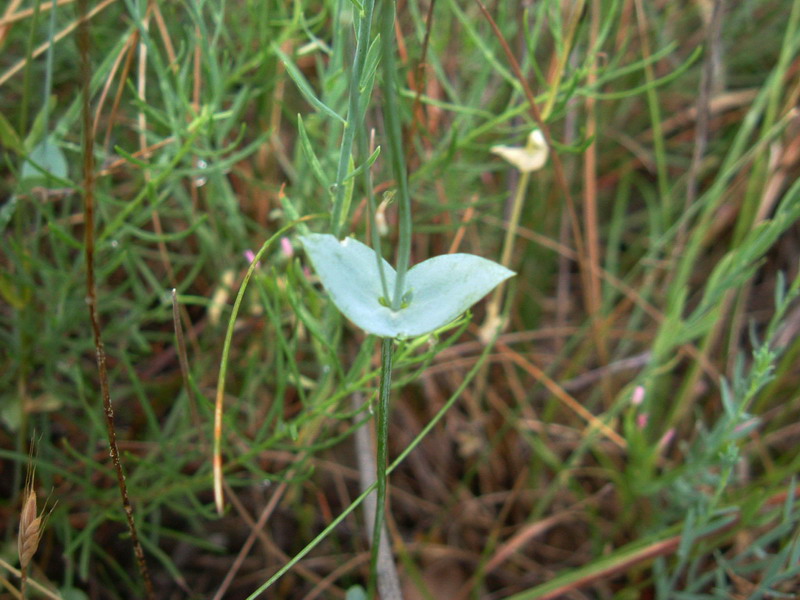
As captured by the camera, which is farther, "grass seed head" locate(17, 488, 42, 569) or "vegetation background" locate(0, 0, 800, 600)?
"vegetation background" locate(0, 0, 800, 600)

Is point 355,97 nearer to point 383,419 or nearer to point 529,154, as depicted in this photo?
point 383,419

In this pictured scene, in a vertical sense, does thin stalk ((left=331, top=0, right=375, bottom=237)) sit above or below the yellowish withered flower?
above

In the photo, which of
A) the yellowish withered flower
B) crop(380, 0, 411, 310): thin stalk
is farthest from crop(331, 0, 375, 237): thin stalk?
the yellowish withered flower

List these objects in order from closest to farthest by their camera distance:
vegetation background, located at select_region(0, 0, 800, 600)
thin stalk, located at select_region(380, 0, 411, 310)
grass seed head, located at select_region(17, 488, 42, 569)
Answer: thin stalk, located at select_region(380, 0, 411, 310) → grass seed head, located at select_region(17, 488, 42, 569) → vegetation background, located at select_region(0, 0, 800, 600)

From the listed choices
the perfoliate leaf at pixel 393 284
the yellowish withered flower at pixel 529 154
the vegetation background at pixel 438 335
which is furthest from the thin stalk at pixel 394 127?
the yellowish withered flower at pixel 529 154

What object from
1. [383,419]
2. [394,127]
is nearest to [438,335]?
[383,419]

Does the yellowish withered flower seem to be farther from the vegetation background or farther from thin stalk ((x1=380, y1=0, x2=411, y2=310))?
thin stalk ((x1=380, y1=0, x2=411, y2=310))

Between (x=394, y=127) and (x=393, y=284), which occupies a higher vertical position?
(x=394, y=127)
